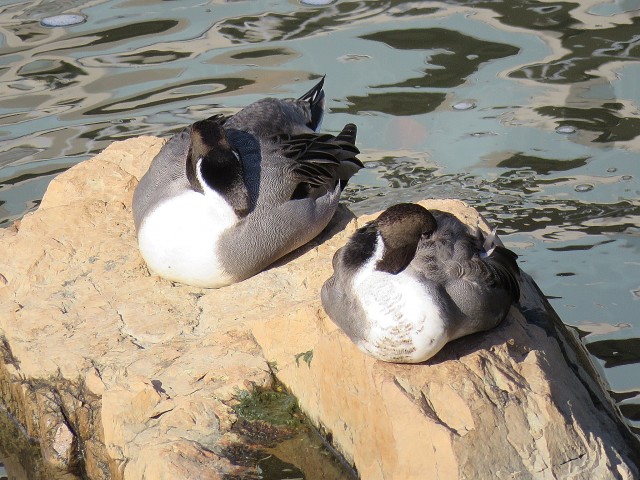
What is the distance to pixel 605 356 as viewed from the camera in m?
5.99

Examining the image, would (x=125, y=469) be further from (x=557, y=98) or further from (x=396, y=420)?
(x=557, y=98)

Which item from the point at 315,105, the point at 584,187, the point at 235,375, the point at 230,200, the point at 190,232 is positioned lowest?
the point at 584,187

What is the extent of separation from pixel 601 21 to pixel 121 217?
5507 millimetres

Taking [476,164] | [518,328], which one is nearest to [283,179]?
[518,328]

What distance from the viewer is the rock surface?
430 centimetres

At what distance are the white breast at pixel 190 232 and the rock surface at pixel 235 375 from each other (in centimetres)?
17

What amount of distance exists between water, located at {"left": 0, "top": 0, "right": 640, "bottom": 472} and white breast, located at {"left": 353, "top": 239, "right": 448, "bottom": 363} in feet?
6.86

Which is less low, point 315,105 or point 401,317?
point 401,317

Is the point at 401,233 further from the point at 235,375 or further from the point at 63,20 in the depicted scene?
the point at 63,20

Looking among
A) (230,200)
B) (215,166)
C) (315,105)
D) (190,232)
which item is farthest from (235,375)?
(315,105)

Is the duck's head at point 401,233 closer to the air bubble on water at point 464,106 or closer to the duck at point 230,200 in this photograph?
the duck at point 230,200

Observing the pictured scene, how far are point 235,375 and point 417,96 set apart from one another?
457cm

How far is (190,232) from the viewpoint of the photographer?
5566mm

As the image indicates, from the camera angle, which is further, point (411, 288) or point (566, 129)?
point (566, 129)
